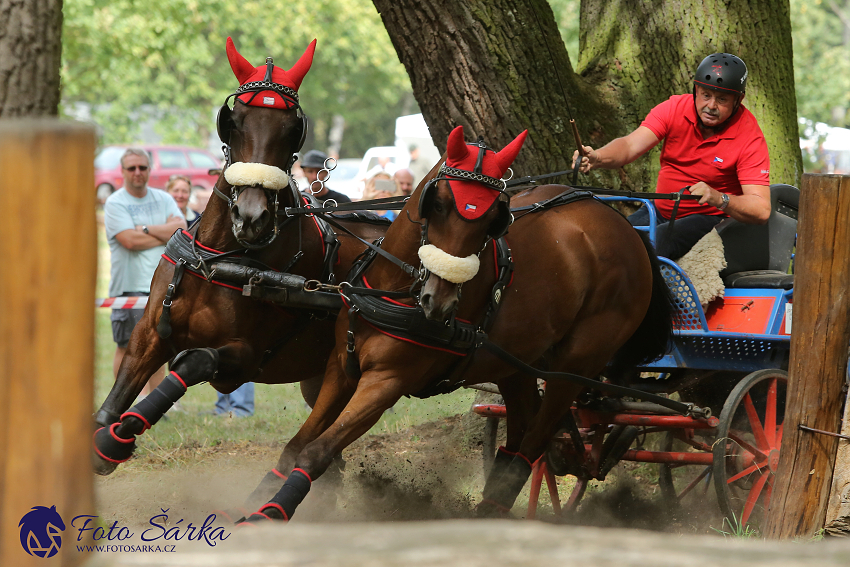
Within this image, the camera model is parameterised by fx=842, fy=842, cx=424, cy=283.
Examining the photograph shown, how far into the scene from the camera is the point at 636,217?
5035 millimetres

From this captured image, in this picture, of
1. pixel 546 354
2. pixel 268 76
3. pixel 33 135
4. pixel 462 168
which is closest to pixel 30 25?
pixel 268 76

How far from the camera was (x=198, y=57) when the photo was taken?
72.5 feet

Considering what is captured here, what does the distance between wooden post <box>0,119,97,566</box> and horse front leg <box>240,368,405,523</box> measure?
5.26 ft

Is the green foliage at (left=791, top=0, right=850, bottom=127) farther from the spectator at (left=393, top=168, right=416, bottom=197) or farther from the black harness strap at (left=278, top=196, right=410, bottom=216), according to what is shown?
the black harness strap at (left=278, top=196, right=410, bottom=216)

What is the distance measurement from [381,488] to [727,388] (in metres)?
2.15

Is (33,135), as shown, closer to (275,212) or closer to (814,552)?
(814,552)

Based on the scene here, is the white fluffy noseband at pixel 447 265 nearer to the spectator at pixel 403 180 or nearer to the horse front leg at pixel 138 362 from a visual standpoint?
the horse front leg at pixel 138 362

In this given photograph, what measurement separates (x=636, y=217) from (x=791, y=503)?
1.98m

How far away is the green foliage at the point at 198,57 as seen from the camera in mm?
18891

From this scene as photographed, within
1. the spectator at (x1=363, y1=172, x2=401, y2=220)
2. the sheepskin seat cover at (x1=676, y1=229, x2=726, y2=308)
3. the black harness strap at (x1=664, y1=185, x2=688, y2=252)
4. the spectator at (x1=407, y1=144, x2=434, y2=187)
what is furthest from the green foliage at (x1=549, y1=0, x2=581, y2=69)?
the sheepskin seat cover at (x1=676, y1=229, x2=726, y2=308)

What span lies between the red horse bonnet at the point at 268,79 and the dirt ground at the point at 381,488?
84.9 inches

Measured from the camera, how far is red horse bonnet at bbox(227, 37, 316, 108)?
379 cm

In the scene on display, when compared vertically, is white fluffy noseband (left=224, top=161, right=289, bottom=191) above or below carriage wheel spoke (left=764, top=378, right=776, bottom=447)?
above

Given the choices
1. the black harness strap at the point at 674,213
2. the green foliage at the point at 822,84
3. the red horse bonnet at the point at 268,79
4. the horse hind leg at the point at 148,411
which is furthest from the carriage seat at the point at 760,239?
the green foliage at the point at 822,84
